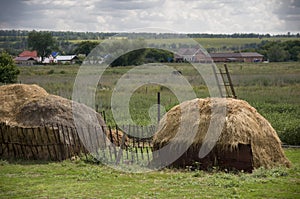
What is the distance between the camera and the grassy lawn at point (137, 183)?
466 inches

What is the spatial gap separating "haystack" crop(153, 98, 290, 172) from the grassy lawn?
49 centimetres

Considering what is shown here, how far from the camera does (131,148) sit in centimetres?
1811

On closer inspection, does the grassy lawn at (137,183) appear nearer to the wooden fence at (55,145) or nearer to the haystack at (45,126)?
the wooden fence at (55,145)

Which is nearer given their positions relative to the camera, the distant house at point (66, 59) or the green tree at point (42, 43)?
the distant house at point (66, 59)

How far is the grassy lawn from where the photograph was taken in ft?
38.8

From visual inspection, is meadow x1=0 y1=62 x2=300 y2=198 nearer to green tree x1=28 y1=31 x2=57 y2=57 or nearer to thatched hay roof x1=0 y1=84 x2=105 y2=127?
thatched hay roof x1=0 y1=84 x2=105 y2=127

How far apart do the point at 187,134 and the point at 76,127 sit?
171 inches

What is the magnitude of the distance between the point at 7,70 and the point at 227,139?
27.3 metres

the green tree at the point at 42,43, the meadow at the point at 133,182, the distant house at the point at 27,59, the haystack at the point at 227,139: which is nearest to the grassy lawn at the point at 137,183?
the meadow at the point at 133,182

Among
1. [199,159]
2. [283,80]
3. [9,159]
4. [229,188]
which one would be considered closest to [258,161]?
[199,159]

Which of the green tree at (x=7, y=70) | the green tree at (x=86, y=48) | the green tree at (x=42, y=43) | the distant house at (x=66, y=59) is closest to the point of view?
the green tree at (x=7, y=70)

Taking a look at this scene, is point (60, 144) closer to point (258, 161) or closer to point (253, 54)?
point (258, 161)

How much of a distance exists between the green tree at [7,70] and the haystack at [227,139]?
81.1ft

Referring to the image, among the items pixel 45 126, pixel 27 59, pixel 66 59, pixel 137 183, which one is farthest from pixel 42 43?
pixel 137 183
